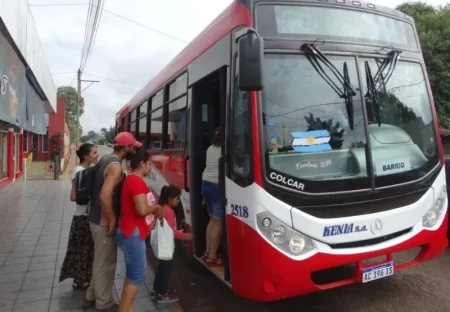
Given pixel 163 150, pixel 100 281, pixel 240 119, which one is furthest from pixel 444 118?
pixel 100 281

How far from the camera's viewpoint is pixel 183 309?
3785 millimetres

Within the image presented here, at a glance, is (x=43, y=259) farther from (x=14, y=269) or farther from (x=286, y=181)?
(x=286, y=181)

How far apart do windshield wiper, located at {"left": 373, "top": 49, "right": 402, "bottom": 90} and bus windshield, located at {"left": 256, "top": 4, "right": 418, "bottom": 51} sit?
5.4 inches

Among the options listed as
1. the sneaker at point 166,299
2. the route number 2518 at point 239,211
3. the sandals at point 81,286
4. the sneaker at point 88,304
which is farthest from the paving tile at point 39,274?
the route number 2518 at point 239,211

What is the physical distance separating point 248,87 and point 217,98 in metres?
1.89

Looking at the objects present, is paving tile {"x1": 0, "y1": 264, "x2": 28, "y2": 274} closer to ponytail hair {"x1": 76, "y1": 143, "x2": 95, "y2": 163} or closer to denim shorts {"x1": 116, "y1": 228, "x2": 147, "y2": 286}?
ponytail hair {"x1": 76, "y1": 143, "x2": 95, "y2": 163}

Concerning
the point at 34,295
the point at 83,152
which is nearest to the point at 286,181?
the point at 83,152

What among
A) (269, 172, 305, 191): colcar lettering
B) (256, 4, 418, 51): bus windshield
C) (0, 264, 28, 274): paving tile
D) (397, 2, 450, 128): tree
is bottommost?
(0, 264, 28, 274): paving tile

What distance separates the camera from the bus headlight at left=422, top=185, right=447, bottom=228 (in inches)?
137

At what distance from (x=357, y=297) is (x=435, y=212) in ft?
3.93

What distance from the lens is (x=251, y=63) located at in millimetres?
2883

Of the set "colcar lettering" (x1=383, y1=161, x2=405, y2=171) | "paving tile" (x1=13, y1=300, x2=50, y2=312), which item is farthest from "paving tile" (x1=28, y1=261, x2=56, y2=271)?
"colcar lettering" (x1=383, y1=161, x2=405, y2=171)

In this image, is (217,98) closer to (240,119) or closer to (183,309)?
(240,119)

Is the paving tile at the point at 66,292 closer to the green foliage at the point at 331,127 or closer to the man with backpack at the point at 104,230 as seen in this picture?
the man with backpack at the point at 104,230
